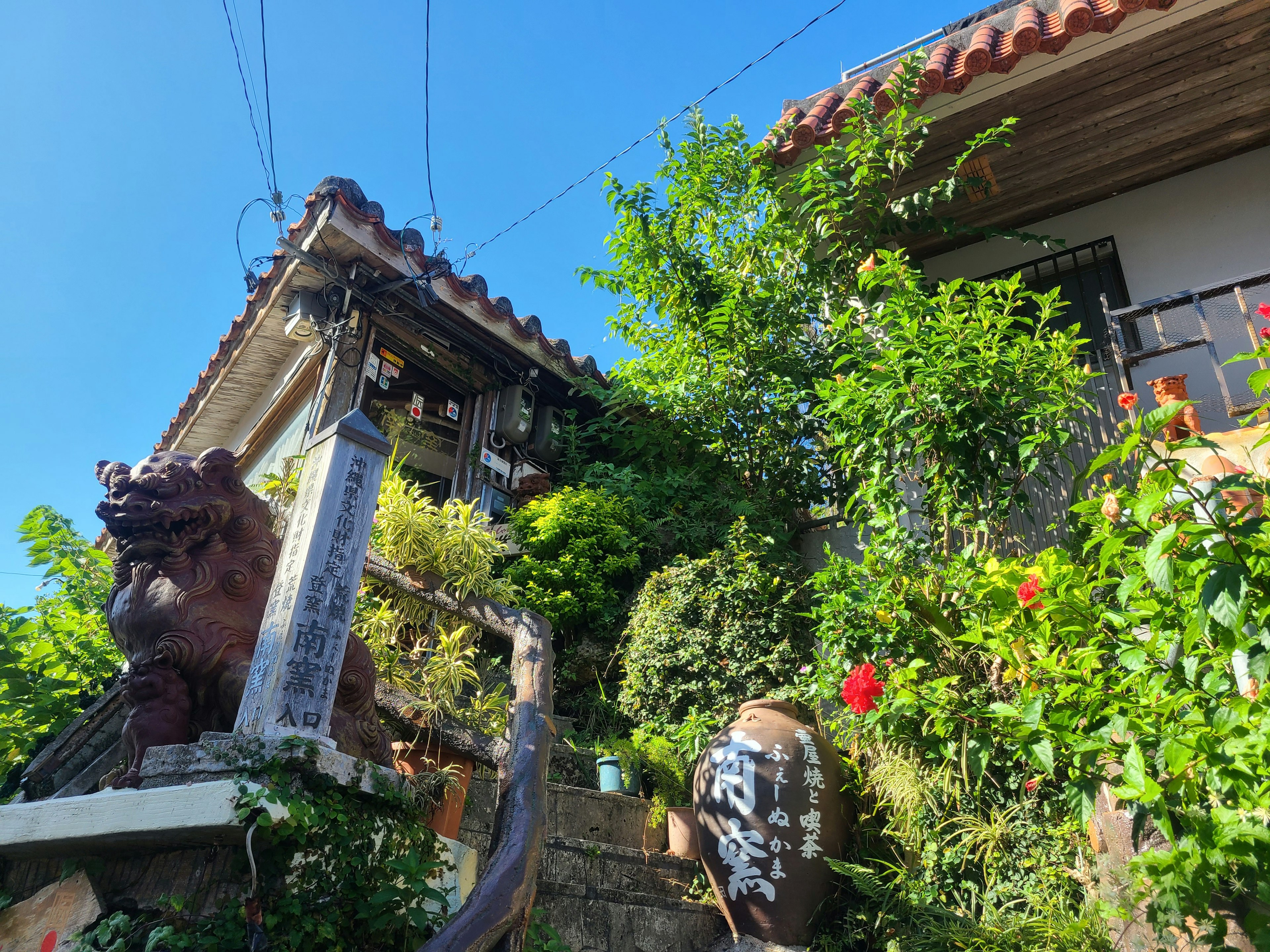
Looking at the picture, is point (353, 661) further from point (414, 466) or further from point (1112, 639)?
point (414, 466)

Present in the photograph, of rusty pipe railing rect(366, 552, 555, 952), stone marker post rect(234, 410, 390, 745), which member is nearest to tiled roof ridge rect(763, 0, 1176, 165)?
rusty pipe railing rect(366, 552, 555, 952)

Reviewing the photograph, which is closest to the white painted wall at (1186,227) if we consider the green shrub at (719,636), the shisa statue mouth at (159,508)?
the green shrub at (719,636)

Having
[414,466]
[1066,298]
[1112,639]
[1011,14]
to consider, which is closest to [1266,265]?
[1066,298]

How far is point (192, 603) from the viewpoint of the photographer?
3.27 m

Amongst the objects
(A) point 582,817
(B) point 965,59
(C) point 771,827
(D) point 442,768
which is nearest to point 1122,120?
(B) point 965,59

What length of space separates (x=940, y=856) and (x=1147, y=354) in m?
3.86

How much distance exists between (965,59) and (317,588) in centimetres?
591

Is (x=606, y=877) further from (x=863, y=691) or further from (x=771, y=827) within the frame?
(x=863, y=691)

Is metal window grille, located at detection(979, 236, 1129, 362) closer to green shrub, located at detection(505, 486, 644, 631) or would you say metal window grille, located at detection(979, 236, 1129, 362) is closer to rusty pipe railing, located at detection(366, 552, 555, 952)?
green shrub, located at detection(505, 486, 644, 631)

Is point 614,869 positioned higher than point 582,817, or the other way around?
point 582,817

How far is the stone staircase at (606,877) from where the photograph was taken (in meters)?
4.30

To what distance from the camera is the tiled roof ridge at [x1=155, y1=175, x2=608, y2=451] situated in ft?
24.8

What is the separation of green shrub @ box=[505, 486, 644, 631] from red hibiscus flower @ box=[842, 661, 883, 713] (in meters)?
3.15

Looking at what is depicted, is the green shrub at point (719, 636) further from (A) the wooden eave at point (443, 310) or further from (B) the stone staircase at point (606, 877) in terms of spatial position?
(A) the wooden eave at point (443, 310)
